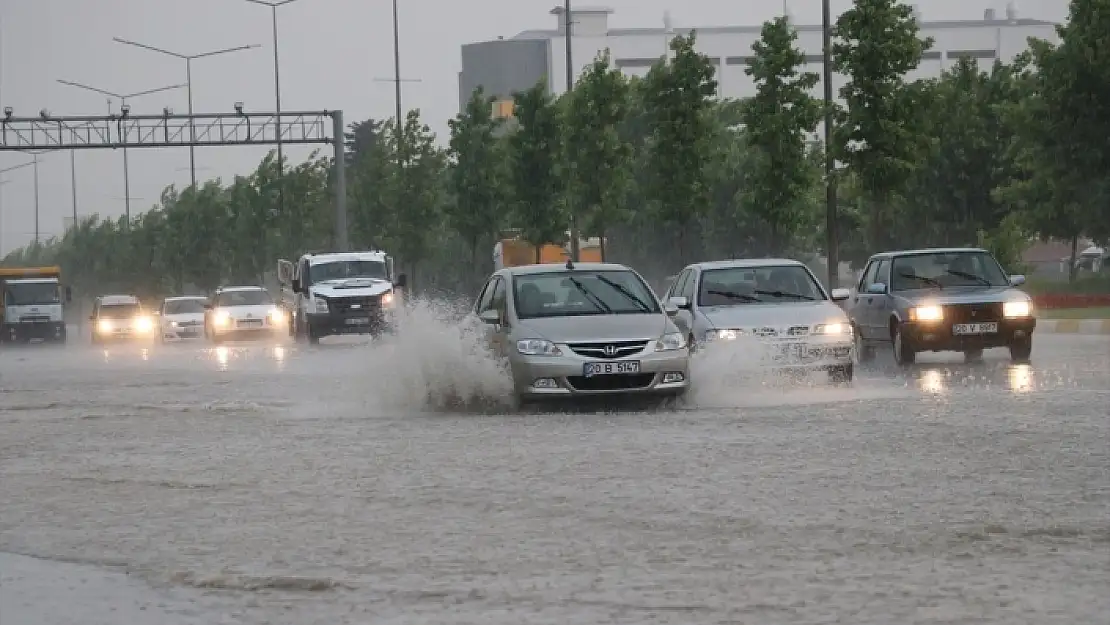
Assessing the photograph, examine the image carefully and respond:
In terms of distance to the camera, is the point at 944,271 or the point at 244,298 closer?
the point at 944,271

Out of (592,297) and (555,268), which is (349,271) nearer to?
(555,268)

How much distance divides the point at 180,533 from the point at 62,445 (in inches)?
273

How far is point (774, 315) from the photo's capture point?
2283 cm

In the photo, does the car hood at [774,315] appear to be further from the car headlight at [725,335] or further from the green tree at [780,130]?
the green tree at [780,130]

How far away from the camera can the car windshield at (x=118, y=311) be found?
225 ft

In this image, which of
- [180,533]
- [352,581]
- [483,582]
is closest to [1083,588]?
[483,582]

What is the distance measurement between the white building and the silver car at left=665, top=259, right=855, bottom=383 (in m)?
118

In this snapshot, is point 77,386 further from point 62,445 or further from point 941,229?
point 941,229

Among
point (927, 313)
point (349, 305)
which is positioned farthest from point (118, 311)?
point (927, 313)

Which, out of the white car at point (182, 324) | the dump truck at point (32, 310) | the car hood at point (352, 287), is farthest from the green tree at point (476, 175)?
the car hood at point (352, 287)

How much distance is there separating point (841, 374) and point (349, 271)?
87.0ft

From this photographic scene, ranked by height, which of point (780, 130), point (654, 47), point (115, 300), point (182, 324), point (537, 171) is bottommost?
point (182, 324)

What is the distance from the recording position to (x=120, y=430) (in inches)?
757

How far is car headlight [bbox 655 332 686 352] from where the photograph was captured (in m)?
19.6
